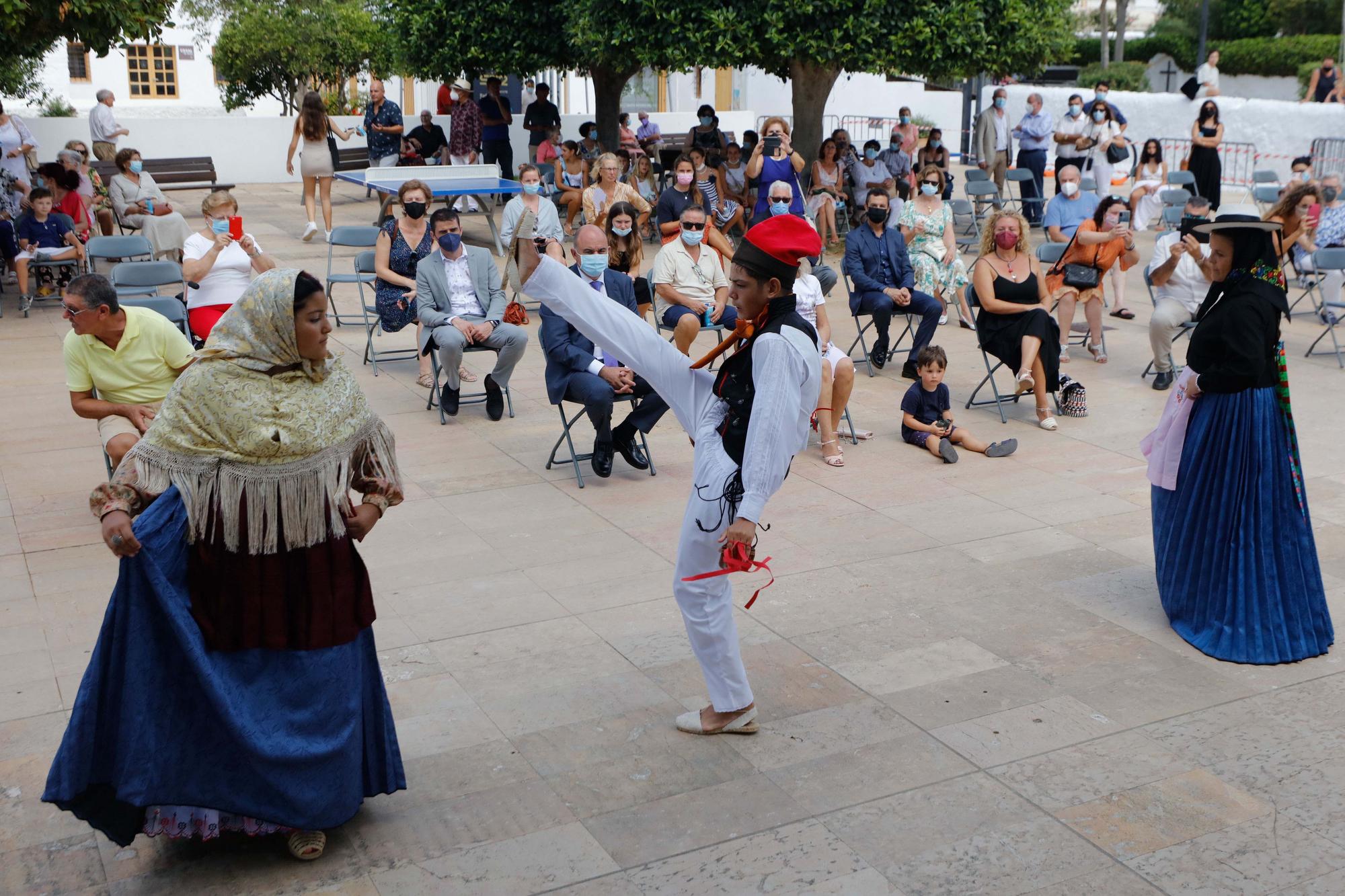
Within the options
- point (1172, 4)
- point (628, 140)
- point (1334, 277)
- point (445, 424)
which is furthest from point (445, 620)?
point (1172, 4)

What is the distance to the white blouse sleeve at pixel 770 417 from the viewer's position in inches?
161

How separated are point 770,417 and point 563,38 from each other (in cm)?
1544

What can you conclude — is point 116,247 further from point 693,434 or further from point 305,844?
point 305,844

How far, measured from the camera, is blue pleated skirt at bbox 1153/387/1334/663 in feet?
17.2

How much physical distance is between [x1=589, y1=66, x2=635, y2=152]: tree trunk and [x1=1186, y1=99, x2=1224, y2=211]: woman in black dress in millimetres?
Answer: 7786

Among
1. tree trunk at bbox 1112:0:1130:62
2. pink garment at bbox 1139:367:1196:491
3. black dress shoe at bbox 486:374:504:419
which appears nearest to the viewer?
pink garment at bbox 1139:367:1196:491

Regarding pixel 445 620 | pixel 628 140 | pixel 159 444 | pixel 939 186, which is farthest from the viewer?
pixel 628 140

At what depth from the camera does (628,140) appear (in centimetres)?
2056

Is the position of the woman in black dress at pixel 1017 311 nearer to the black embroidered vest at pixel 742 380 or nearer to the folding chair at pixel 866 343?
the folding chair at pixel 866 343

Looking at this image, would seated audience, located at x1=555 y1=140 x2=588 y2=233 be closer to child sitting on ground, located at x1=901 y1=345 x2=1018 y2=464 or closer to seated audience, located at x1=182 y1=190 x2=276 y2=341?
seated audience, located at x1=182 y1=190 x2=276 y2=341

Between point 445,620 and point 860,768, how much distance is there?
201 centimetres

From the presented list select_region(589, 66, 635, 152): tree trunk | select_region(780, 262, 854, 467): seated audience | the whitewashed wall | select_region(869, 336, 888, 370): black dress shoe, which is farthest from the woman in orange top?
the whitewashed wall

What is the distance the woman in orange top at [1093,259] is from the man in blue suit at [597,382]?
4.12 metres

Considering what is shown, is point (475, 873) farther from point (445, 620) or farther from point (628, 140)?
point (628, 140)
